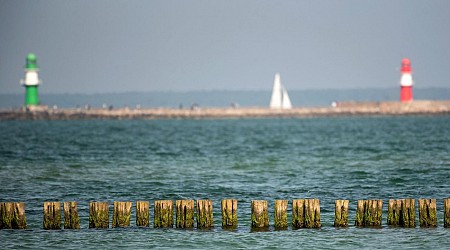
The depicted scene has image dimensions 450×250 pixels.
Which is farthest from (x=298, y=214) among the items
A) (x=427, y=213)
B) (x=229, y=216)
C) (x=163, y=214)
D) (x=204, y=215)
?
(x=163, y=214)

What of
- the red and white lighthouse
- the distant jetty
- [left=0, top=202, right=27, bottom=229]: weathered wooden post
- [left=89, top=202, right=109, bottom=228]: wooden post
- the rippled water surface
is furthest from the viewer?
the distant jetty

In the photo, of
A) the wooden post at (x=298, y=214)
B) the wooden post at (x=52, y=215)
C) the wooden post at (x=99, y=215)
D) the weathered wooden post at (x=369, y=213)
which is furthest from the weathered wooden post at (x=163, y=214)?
the weathered wooden post at (x=369, y=213)

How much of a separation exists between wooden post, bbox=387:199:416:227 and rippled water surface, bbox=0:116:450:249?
29 cm

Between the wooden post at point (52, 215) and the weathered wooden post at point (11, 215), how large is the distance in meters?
0.68

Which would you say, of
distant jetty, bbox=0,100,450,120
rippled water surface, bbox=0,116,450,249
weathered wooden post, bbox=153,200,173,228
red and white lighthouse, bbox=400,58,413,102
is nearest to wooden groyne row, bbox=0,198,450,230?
weathered wooden post, bbox=153,200,173,228

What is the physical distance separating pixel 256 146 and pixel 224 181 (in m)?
31.3

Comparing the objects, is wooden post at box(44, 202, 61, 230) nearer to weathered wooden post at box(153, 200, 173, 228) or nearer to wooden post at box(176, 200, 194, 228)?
weathered wooden post at box(153, 200, 173, 228)

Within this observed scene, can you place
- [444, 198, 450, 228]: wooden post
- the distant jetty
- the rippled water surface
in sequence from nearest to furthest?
1. the rippled water surface
2. [444, 198, 450, 228]: wooden post
3. the distant jetty

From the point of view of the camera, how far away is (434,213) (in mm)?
27219

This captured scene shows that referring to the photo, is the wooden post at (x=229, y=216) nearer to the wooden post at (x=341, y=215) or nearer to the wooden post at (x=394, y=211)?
the wooden post at (x=341, y=215)

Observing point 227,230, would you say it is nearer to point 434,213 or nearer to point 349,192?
point 434,213

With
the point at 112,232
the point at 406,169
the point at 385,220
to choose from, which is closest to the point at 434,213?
the point at 385,220

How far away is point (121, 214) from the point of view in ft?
90.6

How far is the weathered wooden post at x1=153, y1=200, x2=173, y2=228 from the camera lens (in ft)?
90.0
